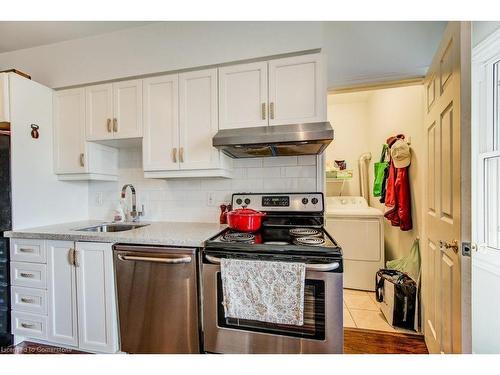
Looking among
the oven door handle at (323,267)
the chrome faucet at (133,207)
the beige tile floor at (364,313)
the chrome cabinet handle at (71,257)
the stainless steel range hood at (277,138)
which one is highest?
the stainless steel range hood at (277,138)

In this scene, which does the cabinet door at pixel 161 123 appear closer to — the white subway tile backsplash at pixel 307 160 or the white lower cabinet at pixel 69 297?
the white lower cabinet at pixel 69 297

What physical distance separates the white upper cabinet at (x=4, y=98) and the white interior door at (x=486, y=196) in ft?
10.4

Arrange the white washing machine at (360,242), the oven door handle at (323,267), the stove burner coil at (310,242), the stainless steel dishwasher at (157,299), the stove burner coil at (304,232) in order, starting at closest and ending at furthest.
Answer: the oven door handle at (323,267) → the stove burner coil at (310,242) → the stainless steel dishwasher at (157,299) → the stove burner coil at (304,232) → the white washing machine at (360,242)

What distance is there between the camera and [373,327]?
6.64 feet

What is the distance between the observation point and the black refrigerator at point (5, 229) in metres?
1.73

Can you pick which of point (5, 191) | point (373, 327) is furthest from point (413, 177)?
point (5, 191)

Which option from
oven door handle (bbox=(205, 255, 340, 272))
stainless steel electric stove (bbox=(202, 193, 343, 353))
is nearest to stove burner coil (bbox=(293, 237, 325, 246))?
stainless steel electric stove (bbox=(202, 193, 343, 353))

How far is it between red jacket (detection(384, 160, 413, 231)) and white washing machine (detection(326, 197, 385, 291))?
0.18 m

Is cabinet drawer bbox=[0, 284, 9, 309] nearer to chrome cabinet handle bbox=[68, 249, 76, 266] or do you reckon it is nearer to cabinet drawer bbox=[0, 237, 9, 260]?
cabinet drawer bbox=[0, 237, 9, 260]

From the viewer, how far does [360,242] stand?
2668 mm

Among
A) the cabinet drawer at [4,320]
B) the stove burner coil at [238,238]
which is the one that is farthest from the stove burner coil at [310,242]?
the cabinet drawer at [4,320]

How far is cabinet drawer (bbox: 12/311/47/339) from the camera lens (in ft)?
5.52

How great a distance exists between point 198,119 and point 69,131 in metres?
1.21

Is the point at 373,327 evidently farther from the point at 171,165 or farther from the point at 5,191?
the point at 5,191
